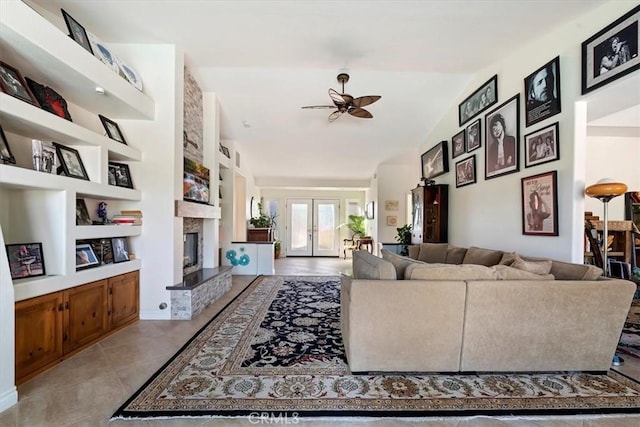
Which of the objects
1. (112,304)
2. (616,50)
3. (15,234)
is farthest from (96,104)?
(616,50)

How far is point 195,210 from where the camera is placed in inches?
157

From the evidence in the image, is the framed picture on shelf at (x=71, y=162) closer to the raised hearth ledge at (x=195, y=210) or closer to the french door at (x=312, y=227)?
the raised hearth ledge at (x=195, y=210)

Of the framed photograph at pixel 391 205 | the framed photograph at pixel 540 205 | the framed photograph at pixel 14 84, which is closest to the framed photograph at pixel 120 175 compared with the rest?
the framed photograph at pixel 14 84

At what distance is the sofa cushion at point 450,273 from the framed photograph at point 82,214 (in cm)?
306

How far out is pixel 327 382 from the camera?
2.01m

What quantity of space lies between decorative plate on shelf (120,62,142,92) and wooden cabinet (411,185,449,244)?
460 centimetres

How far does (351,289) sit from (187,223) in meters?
3.06

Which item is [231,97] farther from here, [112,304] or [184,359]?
[184,359]

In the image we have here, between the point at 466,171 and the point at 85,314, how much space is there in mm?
5041

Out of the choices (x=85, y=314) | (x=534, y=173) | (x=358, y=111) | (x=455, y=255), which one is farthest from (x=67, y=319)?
(x=534, y=173)

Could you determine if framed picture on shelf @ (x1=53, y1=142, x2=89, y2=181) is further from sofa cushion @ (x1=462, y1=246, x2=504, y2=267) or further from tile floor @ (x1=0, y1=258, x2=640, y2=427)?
sofa cushion @ (x1=462, y1=246, x2=504, y2=267)

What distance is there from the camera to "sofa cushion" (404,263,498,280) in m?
2.09

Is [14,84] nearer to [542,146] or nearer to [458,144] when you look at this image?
[542,146]

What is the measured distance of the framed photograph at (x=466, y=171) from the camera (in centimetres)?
438
